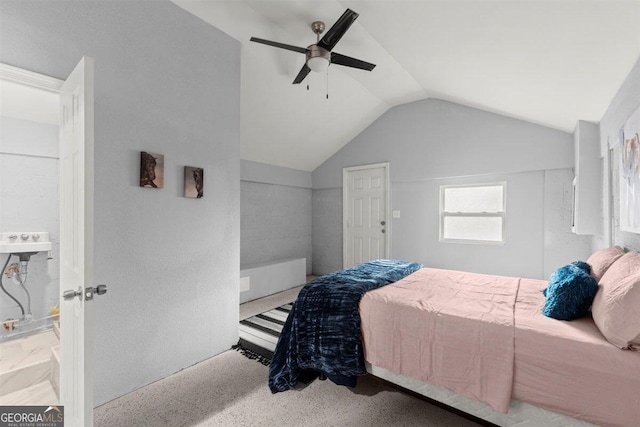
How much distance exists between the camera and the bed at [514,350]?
126 cm

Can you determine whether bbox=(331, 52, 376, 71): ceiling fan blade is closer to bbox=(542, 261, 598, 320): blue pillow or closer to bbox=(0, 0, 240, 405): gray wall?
bbox=(0, 0, 240, 405): gray wall

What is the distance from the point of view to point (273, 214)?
4918mm

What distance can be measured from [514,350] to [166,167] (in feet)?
8.32

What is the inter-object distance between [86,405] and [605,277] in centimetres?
267

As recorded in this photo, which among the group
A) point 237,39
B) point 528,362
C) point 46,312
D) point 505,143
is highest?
point 237,39

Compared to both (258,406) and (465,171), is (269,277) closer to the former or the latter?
(258,406)

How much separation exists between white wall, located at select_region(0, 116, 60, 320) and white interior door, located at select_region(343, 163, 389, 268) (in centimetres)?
391

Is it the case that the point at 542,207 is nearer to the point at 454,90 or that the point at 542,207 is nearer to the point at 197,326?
the point at 454,90

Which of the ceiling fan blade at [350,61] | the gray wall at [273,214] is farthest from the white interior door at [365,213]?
the ceiling fan blade at [350,61]

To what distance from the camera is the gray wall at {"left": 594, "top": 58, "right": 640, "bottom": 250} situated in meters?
1.76

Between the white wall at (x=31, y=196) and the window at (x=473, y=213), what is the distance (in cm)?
479

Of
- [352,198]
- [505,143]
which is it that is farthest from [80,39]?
[505,143]

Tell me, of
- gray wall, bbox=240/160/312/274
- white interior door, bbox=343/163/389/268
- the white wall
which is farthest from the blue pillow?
the white wall

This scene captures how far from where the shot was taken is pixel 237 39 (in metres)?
2.77
